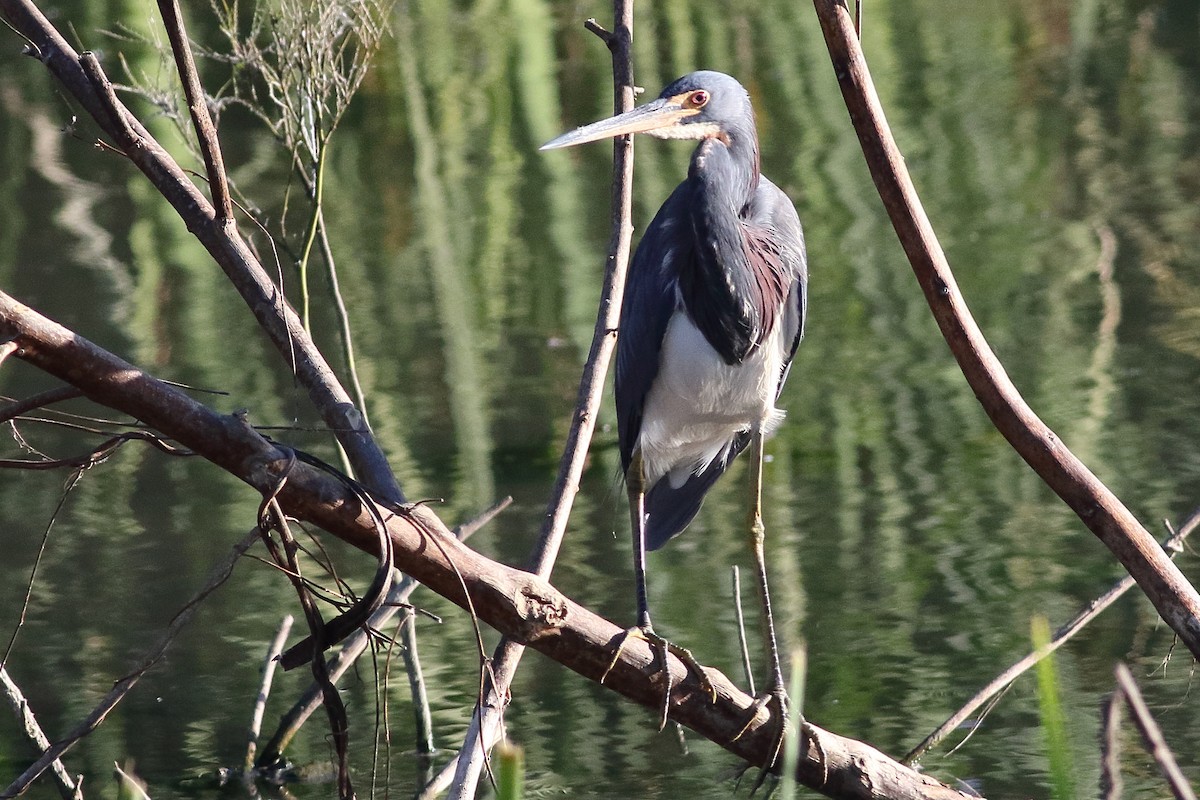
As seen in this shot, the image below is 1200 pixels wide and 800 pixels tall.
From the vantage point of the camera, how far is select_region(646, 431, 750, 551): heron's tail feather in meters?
4.41

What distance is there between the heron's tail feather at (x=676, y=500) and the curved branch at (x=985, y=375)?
1.68 m

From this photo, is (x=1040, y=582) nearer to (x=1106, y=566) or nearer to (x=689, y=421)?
(x=1106, y=566)

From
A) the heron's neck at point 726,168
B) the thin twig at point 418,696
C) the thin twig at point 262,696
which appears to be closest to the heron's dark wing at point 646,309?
the heron's neck at point 726,168

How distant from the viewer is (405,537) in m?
2.68

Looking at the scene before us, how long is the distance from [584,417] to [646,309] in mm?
721

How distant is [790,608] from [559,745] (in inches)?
43.1

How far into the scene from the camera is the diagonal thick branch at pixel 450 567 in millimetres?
2420

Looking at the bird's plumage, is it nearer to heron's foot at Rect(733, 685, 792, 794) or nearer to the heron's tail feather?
the heron's tail feather

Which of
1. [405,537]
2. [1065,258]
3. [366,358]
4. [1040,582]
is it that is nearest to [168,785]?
[405,537]

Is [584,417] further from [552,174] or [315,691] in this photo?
[552,174]

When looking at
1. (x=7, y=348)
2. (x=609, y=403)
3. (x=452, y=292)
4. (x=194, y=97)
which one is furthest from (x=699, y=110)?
(x=452, y=292)

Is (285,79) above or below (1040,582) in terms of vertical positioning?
above

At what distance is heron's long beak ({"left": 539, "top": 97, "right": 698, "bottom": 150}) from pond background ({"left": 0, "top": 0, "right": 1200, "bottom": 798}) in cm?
105

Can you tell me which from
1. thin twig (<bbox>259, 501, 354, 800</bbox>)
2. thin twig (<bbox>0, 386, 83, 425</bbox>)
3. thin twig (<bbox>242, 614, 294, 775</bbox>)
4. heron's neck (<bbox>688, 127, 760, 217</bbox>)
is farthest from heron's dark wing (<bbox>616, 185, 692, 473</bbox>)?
thin twig (<bbox>0, 386, 83, 425</bbox>)
